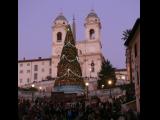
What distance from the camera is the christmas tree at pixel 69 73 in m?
54.3

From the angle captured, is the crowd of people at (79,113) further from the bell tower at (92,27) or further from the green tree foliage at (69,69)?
the bell tower at (92,27)

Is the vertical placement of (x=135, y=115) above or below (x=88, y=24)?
below

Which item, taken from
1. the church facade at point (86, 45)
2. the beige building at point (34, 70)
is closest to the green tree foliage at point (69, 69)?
the church facade at point (86, 45)

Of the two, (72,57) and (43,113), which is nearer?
(43,113)

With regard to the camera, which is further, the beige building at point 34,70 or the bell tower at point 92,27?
the beige building at point 34,70

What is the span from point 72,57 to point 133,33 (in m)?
27.0

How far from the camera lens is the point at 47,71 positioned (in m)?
107

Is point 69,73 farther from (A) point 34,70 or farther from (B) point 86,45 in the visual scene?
(A) point 34,70

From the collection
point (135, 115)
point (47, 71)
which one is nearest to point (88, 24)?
point (47, 71)

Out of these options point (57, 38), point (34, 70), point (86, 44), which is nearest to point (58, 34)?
point (57, 38)

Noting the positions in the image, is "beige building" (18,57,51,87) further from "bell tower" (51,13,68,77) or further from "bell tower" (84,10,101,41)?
"bell tower" (84,10,101,41)
